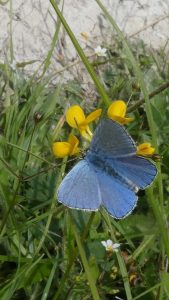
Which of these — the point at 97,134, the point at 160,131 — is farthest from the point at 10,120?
the point at 97,134

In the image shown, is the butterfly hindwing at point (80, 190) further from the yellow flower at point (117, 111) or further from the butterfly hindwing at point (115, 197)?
the yellow flower at point (117, 111)

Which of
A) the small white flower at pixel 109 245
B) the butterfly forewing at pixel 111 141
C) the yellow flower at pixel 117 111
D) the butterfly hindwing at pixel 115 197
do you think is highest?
the yellow flower at pixel 117 111

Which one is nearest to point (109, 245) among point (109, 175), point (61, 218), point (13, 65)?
point (61, 218)

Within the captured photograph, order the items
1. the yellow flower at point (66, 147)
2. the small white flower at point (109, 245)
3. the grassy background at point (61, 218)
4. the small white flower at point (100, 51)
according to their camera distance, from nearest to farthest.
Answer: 1. the yellow flower at point (66, 147)
2. the grassy background at point (61, 218)
3. the small white flower at point (109, 245)
4. the small white flower at point (100, 51)

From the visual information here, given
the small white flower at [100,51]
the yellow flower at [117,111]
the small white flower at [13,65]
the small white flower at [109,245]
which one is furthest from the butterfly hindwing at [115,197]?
the small white flower at [100,51]

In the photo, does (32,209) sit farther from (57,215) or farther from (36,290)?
(36,290)

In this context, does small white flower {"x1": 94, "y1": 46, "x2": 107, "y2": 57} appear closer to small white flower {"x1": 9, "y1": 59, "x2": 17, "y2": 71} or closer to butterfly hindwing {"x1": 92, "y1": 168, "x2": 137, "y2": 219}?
small white flower {"x1": 9, "y1": 59, "x2": 17, "y2": 71}

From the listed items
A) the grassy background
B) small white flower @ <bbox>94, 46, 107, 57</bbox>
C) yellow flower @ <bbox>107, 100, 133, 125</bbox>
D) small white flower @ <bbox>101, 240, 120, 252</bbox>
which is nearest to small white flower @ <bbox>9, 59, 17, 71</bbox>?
the grassy background
